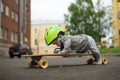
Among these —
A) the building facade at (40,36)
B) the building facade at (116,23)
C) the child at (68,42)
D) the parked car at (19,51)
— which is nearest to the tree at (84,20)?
the building facade at (116,23)

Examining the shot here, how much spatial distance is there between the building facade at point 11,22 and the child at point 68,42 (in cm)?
3367

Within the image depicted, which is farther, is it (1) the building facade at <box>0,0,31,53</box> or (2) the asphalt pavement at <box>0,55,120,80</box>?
(1) the building facade at <box>0,0,31,53</box>

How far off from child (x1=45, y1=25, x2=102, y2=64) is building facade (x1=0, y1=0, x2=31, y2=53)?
33.7 m

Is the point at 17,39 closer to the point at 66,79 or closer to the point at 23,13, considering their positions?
the point at 23,13

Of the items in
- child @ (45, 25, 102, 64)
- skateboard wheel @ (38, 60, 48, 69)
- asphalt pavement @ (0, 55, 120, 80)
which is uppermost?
child @ (45, 25, 102, 64)

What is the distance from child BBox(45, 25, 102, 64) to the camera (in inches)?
345

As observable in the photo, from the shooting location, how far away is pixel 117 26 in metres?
61.6

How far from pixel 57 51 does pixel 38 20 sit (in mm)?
91008

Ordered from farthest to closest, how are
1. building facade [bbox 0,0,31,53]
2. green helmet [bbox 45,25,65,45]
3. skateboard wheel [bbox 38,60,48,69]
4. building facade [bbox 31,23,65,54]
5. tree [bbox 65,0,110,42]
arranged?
building facade [bbox 31,23,65,54]
tree [bbox 65,0,110,42]
building facade [bbox 0,0,31,53]
green helmet [bbox 45,25,65,45]
skateboard wheel [bbox 38,60,48,69]

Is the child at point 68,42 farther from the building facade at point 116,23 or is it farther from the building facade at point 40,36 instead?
the building facade at point 40,36

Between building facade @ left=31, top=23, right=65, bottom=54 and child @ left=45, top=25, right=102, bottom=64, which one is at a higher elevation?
building facade @ left=31, top=23, right=65, bottom=54

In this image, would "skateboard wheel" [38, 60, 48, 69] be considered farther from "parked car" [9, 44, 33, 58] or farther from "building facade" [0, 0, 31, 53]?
"building facade" [0, 0, 31, 53]

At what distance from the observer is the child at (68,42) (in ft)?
28.7

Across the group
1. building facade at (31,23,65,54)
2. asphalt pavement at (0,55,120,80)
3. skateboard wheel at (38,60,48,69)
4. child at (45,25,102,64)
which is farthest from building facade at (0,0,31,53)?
building facade at (31,23,65,54)
